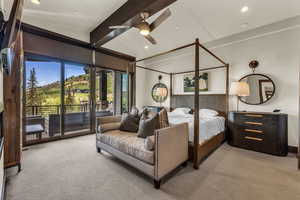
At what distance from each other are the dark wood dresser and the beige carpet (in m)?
0.24

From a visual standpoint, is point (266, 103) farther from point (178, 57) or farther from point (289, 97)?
point (178, 57)

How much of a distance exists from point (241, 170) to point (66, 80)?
16.0ft

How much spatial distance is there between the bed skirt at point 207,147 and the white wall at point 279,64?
1213 millimetres

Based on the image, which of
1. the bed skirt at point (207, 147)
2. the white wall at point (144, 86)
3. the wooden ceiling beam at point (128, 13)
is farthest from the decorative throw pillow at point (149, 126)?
the white wall at point (144, 86)

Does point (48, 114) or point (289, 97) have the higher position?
point (289, 97)

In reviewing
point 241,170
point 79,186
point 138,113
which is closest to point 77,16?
point 138,113

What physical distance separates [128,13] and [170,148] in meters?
2.71

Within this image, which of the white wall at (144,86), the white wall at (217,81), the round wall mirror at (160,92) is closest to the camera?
the white wall at (217,81)

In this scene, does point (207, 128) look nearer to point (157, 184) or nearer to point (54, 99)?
point (157, 184)

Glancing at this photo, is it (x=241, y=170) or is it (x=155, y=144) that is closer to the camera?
(x=155, y=144)

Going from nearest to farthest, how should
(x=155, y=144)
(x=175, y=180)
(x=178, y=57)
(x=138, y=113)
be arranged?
(x=155, y=144) → (x=175, y=180) → (x=138, y=113) → (x=178, y=57)

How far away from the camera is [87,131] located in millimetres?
4512

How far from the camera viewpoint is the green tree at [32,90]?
3555mm

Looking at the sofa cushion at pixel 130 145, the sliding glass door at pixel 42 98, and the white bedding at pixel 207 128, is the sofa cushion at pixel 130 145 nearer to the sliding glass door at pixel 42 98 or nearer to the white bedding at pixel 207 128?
the white bedding at pixel 207 128
